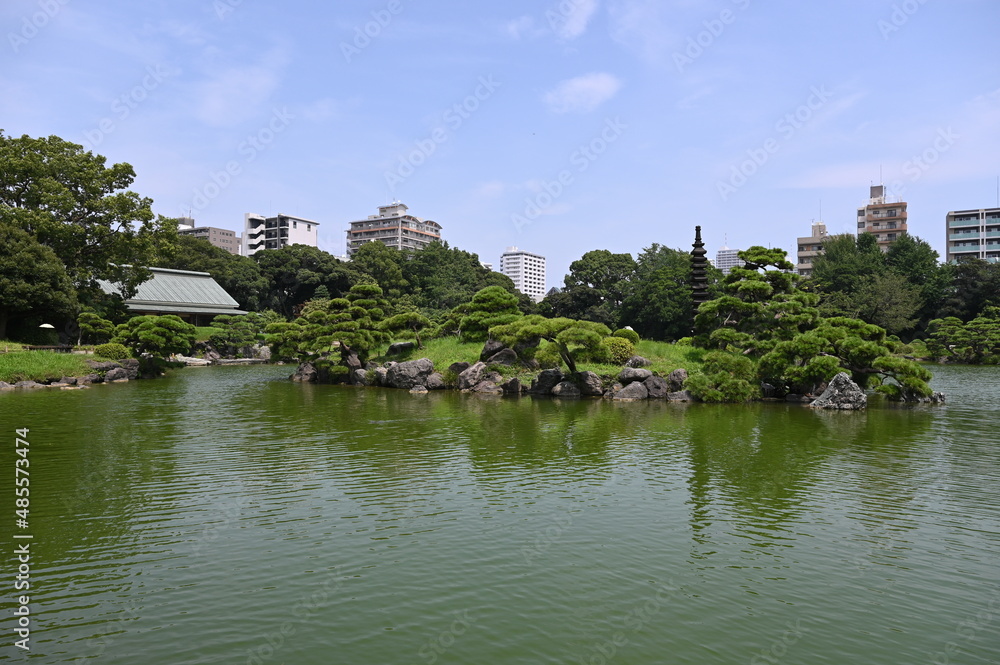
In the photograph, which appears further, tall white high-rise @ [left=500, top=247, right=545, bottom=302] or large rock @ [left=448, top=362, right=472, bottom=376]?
tall white high-rise @ [left=500, top=247, right=545, bottom=302]

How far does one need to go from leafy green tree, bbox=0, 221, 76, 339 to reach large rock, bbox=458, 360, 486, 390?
20775mm

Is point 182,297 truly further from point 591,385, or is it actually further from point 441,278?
point 591,385

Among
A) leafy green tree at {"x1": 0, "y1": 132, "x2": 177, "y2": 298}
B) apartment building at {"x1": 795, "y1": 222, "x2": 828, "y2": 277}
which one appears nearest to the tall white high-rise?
apartment building at {"x1": 795, "y1": 222, "x2": 828, "y2": 277}

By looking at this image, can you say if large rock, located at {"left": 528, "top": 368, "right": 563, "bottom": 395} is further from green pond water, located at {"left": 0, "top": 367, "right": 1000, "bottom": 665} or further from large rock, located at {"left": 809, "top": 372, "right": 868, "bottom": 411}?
green pond water, located at {"left": 0, "top": 367, "right": 1000, "bottom": 665}

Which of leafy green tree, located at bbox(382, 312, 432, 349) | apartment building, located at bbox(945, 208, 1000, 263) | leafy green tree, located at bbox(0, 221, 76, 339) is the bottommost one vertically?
leafy green tree, located at bbox(382, 312, 432, 349)

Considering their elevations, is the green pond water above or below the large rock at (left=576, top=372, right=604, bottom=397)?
below

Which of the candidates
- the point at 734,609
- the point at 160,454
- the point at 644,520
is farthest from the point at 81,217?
the point at 734,609

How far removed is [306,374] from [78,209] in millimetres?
15664

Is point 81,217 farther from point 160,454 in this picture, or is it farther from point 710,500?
point 710,500

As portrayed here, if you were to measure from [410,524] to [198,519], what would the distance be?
2.91m

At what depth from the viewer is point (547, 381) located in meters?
25.5

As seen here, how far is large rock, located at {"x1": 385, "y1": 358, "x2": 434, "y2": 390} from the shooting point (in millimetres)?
27844

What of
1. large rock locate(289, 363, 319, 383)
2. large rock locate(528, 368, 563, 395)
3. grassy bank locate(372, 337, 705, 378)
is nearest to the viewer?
large rock locate(528, 368, 563, 395)

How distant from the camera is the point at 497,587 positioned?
677 centimetres
